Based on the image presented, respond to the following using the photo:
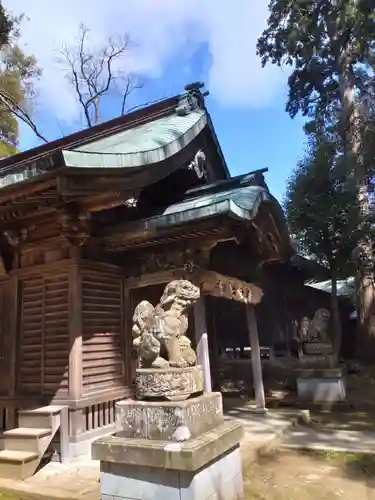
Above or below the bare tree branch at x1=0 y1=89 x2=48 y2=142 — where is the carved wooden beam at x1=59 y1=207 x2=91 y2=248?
below

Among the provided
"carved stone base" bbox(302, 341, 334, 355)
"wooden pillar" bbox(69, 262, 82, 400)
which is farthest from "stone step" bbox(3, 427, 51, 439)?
"carved stone base" bbox(302, 341, 334, 355)

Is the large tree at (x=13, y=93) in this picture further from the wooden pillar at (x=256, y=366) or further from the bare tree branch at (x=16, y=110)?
the wooden pillar at (x=256, y=366)

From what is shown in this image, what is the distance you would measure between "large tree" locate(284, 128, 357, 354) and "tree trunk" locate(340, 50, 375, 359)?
1.03 feet

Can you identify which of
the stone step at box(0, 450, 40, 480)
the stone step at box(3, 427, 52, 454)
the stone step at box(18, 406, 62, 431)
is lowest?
the stone step at box(0, 450, 40, 480)

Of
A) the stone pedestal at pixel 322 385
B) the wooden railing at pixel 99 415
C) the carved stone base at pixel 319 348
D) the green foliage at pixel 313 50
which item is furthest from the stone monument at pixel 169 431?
the green foliage at pixel 313 50

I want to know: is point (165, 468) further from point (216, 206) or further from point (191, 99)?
point (191, 99)

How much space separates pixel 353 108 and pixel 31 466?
16583mm

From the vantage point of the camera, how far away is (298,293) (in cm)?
1605

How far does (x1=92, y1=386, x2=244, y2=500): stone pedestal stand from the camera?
3646mm

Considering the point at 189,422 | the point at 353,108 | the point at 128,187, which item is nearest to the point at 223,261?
the point at 128,187

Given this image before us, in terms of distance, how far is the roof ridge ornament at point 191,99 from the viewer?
9.33 m

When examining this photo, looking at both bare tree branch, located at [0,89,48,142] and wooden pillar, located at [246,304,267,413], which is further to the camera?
bare tree branch, located at [0,89,48,142]

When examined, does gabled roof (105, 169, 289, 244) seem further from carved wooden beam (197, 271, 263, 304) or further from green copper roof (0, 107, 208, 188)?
carved wooden beam (197, 271, 263, 304)

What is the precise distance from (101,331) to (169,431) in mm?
3439
